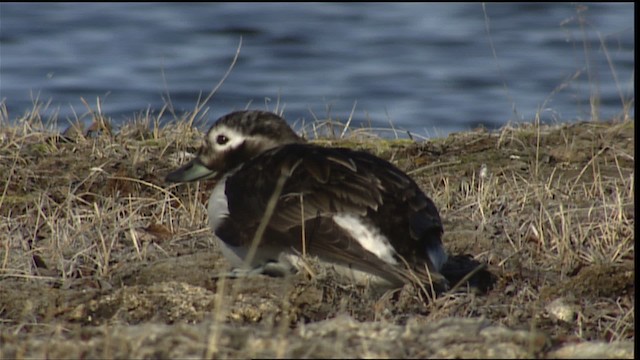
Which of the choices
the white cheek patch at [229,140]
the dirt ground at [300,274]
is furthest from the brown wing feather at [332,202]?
the white cheek patch at [229,140]

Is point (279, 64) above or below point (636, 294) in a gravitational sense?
below

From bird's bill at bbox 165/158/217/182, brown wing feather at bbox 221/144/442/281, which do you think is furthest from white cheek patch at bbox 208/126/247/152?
brown wing feather at bbox 221/144/442/281

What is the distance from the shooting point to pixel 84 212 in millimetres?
7535

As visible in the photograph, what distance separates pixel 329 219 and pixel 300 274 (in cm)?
32

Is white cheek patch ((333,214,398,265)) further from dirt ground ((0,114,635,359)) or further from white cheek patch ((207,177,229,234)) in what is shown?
white cheek patch ((207,177,229,234))

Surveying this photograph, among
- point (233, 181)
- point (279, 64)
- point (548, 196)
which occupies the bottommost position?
point (279, 64)

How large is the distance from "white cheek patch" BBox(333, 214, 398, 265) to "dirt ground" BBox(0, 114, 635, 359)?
17 centimetres

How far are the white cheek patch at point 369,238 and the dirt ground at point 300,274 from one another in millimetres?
172

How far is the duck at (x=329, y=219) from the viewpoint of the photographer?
236 inches

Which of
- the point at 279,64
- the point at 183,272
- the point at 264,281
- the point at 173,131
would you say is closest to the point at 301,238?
the point at 264,281

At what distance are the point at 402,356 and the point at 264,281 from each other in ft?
6.18

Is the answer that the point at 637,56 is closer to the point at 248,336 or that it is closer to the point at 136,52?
the point at 248,336

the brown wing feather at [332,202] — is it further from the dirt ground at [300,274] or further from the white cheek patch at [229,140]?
the white cheek patch at [229,140]

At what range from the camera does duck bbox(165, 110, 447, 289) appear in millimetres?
5992
